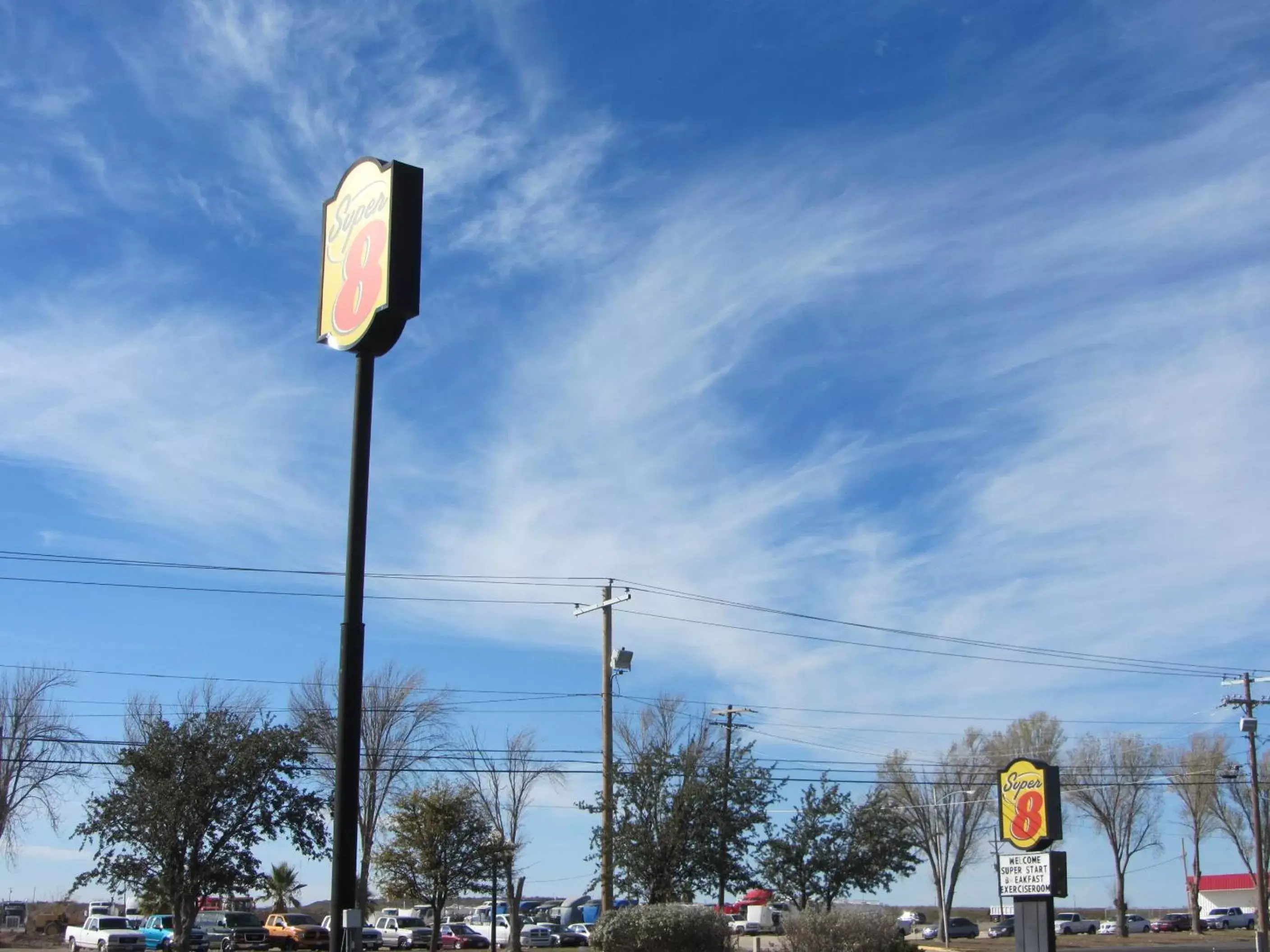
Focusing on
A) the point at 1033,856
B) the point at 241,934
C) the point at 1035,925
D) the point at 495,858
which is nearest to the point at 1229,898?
the point at 495,858

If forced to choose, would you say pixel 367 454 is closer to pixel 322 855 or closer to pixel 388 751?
pixel 322 855

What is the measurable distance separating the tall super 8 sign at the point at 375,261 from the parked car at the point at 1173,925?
298 ft

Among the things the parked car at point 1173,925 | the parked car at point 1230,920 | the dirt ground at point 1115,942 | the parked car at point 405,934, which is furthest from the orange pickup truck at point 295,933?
the parked car at point 1230,920

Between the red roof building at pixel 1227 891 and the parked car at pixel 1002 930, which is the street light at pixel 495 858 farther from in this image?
the red roof building at pixel 1227 891

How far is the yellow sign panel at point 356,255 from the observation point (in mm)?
14016

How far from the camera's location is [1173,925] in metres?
90.9

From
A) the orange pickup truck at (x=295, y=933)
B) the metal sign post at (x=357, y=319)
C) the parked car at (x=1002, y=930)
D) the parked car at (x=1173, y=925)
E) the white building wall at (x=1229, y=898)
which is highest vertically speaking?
the metal sign post at (x=357, y=319)

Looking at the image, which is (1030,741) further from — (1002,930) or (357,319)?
(357,319)

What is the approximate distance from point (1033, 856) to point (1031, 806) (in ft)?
3.35

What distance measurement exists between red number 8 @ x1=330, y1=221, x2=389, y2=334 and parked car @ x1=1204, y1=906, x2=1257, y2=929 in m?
97.8

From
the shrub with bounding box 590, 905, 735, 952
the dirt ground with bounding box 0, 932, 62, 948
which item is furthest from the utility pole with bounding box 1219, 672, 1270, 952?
the dirt ground with bounding box 0, 932, 62, 948

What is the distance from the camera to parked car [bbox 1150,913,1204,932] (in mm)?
90188

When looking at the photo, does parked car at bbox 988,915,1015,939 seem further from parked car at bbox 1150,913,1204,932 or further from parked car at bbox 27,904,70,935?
parked car at bbox 27,904,70,935

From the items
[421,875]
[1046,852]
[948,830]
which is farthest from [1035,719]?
[1046,852]
